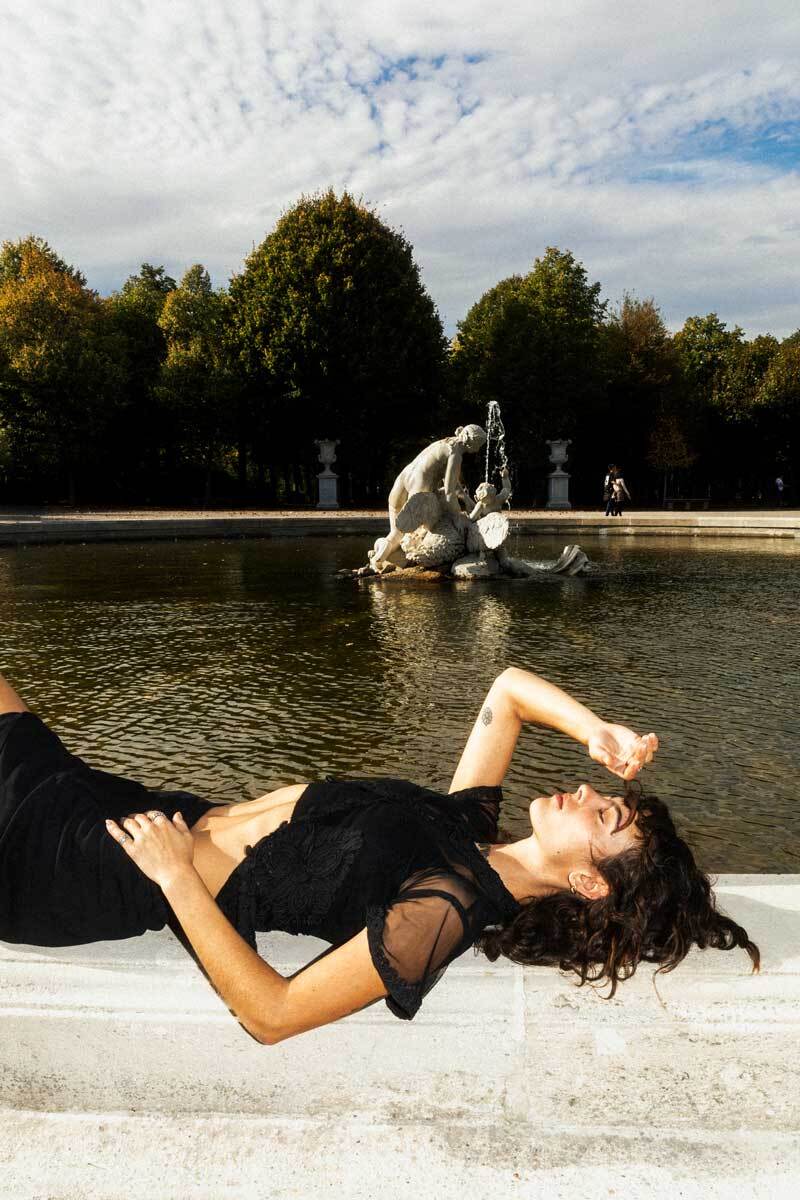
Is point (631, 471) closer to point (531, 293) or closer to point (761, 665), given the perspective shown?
point (531, 293)

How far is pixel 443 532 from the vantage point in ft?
48.9

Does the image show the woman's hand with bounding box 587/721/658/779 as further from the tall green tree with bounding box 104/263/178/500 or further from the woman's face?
the tall green tree with bounding box 104/263/178/500

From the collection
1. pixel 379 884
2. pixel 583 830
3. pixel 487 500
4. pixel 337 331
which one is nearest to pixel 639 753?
pixel 583 830

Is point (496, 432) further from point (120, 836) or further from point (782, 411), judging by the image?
point (120, 836)

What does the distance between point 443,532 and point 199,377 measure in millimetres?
28052

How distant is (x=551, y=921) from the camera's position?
237 centimetres

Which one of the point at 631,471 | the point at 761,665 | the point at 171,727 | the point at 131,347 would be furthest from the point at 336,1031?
the point at 631,471

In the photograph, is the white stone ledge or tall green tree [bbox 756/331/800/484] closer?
the white stone ledge

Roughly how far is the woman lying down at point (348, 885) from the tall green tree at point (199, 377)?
37580 millimetres

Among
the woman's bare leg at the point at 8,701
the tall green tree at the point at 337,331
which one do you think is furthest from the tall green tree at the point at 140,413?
the woman's bare leg at the point at 8,701

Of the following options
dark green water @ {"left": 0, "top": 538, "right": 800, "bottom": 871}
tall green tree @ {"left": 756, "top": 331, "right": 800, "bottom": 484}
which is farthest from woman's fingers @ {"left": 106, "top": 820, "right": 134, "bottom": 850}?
tall green tree @ {"left": 756, "top": 331, "right": 800, "bottom": 484}

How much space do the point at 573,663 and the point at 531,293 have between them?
138ft

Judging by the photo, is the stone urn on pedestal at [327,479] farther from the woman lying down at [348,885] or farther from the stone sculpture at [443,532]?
the woman lying down at [348,885]

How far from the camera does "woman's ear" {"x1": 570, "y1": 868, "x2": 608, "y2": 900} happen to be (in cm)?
248
